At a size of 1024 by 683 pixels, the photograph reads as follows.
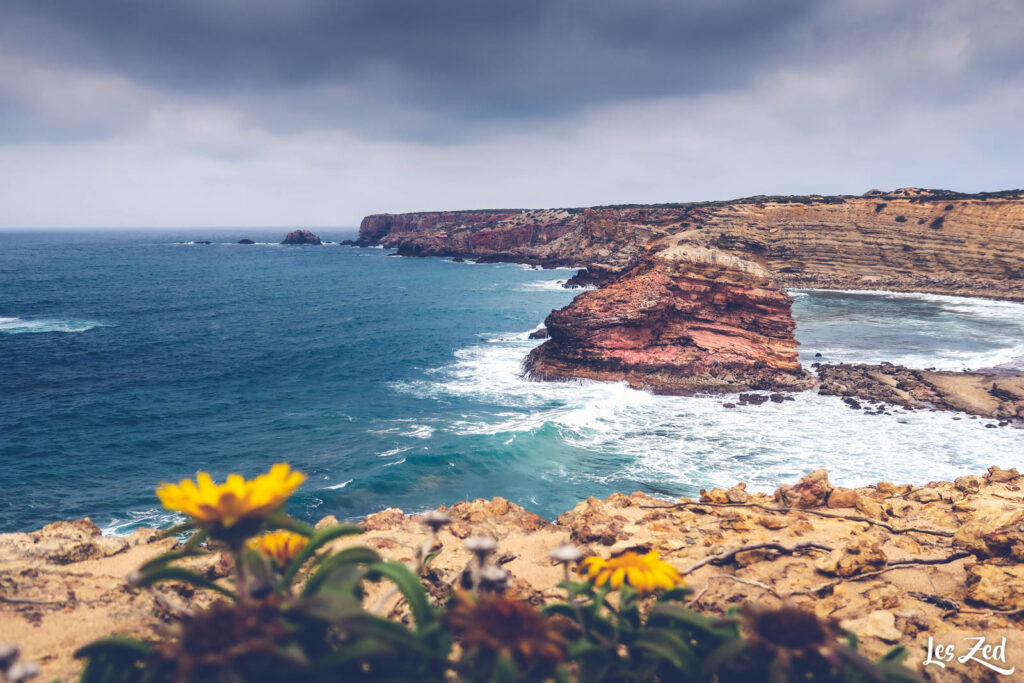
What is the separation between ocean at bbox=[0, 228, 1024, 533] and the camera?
1518 cm

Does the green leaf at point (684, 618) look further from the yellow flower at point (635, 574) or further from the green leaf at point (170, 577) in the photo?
the green leaf at point (170, 577)

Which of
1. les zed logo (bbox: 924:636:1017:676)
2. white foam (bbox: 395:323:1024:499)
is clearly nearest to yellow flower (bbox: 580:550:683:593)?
les zed logo (bbox: 924:636:1017:676)

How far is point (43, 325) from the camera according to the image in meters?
36.7

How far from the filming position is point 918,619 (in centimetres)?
388

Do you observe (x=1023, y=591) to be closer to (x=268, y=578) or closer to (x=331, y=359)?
(x=268, y=578)

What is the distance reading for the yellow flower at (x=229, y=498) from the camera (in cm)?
193

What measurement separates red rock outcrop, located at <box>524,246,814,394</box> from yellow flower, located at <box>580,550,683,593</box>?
73.4 feet

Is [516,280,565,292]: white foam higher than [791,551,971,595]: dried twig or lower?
higher

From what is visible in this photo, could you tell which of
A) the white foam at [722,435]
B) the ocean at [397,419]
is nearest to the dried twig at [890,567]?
the ocean at [397,419]

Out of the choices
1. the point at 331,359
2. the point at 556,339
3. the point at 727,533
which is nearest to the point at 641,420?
the point at 556,339

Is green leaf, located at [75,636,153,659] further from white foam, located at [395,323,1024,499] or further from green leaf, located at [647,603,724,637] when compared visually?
white foam, located at [395,323,1024,499]

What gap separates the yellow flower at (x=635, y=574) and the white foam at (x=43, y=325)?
4415cm

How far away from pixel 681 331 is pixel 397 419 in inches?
594

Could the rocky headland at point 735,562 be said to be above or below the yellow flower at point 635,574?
below
